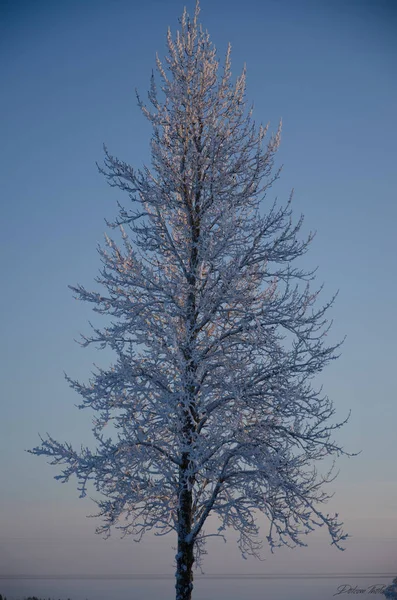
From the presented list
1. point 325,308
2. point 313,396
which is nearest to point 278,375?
point 313,396

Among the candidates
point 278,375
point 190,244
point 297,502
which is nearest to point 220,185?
point 190,244

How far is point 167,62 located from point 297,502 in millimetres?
9392

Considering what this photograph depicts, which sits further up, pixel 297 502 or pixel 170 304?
pixel 170 304

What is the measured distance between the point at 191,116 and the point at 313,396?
20.4ft

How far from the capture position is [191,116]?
11.8 metres

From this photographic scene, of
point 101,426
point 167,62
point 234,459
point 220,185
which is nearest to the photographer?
point 234,459

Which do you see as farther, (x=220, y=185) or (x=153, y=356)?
(x=220, y=185)

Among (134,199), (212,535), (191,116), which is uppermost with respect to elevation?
(191,116)

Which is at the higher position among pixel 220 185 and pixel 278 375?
pixel 220 185

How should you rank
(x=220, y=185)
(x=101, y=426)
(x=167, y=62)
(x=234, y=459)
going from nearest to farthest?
1. (x=234, y=459)
2. (x=101, y=426)
3. (x=220, y=185)
4. (x=167, y=62)

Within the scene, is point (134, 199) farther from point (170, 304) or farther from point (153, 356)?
point (153, 356)

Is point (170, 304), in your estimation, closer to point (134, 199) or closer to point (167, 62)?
point (134, 199)

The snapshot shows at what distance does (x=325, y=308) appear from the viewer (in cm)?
1066

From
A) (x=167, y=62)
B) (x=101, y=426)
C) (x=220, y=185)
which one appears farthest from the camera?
(x=167, y=62)
